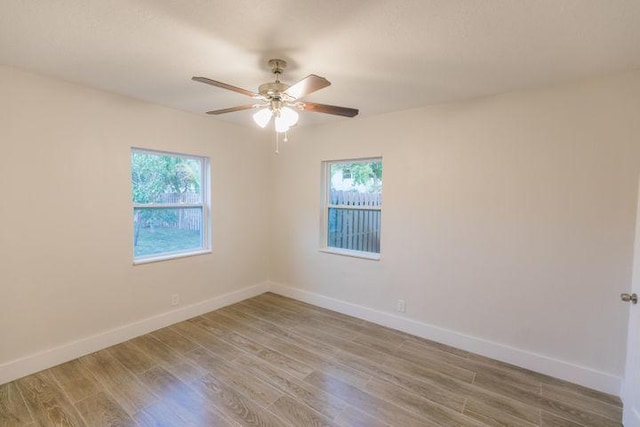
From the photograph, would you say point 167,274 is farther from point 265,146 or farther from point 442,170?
point 442,170

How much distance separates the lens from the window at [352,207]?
139 inches

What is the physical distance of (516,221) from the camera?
258cm

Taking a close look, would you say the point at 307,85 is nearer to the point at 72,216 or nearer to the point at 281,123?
the point at 281,123

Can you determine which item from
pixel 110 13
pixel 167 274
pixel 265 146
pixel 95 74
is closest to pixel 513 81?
pixel 110 13

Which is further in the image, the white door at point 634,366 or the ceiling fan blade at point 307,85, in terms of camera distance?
the white door at point 634,366

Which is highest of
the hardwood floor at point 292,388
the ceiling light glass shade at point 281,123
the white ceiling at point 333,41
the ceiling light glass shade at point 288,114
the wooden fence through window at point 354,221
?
the white ceiling at point 333,41

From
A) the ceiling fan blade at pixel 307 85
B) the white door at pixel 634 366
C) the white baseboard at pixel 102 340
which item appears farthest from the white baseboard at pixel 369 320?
the ceiling fan blade at pixel 307 85

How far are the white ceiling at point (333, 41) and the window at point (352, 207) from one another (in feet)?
3.97

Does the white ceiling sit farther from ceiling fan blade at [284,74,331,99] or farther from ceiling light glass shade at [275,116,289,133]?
ceiling light glass shade at [275,116,289,133]

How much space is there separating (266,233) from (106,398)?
8.59 ft

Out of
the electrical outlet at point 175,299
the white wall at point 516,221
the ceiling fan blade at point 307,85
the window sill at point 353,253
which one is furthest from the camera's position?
the window sill at point 353,253

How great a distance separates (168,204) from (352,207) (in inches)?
84.9

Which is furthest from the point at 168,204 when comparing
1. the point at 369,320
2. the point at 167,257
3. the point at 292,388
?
the point at 369,320

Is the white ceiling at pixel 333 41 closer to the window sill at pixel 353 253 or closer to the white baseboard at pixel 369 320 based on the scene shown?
the window sill at pixel 353 253
